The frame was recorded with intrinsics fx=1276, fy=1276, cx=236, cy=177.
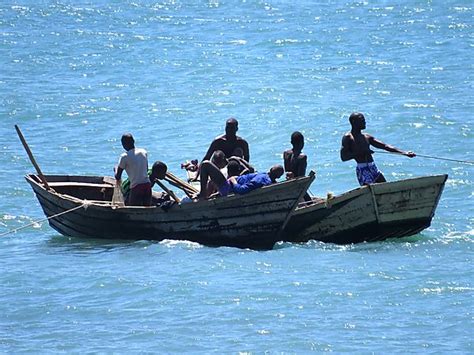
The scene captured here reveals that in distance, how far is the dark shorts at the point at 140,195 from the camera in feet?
56.0

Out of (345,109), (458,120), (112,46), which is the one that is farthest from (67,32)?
(458,120)

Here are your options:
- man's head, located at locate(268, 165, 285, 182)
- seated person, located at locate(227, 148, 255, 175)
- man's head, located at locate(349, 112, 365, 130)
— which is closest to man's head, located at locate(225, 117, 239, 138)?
seated person, located at locate(227, 148, 255, 175)

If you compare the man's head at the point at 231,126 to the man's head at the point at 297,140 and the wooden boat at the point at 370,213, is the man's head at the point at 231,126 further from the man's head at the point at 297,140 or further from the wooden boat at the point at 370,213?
the wooden boat at the point at 370,213

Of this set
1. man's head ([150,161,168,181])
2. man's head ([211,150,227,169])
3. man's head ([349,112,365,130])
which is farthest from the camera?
man's head ([211,150,227,169])

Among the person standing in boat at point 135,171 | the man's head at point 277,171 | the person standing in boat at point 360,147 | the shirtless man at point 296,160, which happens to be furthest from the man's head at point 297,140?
the person standing in boat at point 135,171

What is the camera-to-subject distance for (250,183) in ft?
52.2

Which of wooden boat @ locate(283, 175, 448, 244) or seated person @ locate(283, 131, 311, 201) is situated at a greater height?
seated person @ locate(283, 131, 311, 201)

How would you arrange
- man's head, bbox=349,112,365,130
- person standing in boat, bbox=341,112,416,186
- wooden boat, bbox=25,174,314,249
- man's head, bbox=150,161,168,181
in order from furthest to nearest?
man's head, bbox=150,161,168,181 < person standing in boat, bbox=341,112,416,186 < man's head, bbox=349,112,365,130 < wooden boat, bbox=25,174,314,249

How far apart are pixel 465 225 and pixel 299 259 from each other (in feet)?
11.3

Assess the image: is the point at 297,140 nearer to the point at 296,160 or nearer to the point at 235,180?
the point at 296,160

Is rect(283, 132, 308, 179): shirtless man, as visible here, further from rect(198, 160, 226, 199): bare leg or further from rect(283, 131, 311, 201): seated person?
rect(198, 160, 226, 199): bare leg

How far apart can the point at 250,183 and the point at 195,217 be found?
3.52ft

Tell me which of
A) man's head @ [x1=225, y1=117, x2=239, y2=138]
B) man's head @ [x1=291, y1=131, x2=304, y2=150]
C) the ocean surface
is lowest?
the ocean surface

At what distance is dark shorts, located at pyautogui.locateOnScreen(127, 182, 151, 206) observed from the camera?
1706cm
